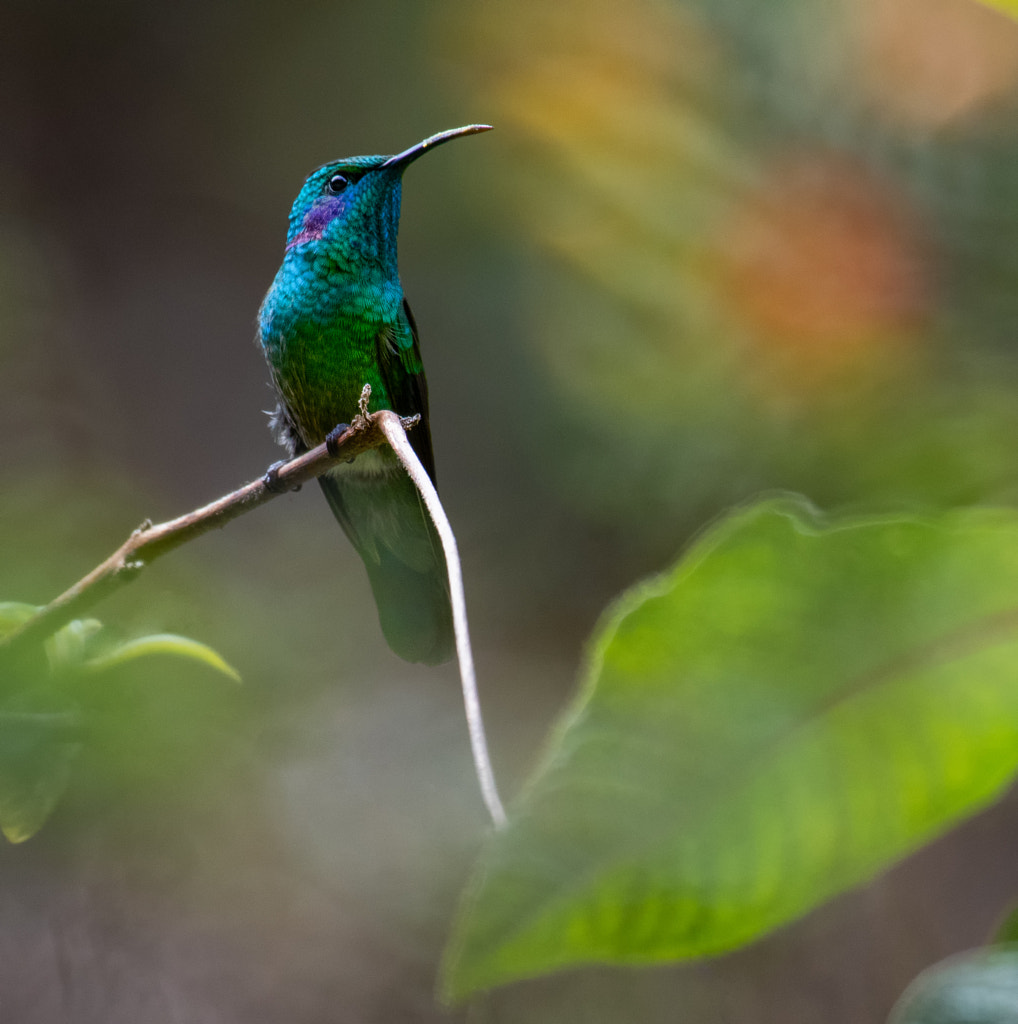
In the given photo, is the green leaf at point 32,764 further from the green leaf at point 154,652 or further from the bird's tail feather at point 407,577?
the bird's tail feather at point 407,577

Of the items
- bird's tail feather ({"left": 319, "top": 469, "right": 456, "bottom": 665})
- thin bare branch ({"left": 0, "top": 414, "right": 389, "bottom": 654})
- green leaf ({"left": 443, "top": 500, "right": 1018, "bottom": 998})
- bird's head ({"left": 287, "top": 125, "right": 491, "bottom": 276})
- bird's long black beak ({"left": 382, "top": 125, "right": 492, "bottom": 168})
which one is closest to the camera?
green leaf ({"left": 443, "top": 500, "right": 1018, "bottom": 998})

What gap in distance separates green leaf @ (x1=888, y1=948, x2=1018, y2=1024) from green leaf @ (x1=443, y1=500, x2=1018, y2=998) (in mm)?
39

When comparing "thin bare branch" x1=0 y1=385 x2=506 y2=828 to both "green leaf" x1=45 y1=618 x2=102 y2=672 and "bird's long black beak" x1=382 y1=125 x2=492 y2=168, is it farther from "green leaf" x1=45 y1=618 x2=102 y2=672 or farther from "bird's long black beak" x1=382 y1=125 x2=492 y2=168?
"bird's long black beak" x1=382 y1=125 x2=492 y2=168

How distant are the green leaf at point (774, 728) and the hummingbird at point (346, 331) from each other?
436 mm

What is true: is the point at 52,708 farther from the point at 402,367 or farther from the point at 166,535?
the point at 402,367

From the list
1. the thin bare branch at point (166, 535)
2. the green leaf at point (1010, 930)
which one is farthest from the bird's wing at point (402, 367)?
the green leaf at point (1010, 930)

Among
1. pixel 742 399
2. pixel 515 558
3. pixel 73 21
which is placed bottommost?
pixel 515 558

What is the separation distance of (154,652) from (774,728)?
0.23m

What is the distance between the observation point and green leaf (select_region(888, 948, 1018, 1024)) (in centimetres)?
21

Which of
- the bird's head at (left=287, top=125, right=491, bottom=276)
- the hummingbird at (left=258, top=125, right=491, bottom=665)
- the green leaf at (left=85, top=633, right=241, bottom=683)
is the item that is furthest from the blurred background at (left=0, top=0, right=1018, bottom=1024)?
the bird's head at (left=287, top=125, right=491, bottom=276)

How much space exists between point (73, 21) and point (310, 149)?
0.37 metres

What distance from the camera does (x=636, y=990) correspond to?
123cm

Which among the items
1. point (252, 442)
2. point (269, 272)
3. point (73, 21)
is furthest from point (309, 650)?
point (73, 21)

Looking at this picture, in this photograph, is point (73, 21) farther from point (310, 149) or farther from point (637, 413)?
point (637, 413)
